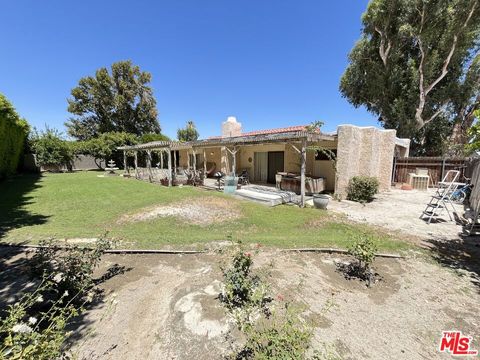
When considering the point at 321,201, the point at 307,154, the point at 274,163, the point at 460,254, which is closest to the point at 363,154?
the point at 307,154

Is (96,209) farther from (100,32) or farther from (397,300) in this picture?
(100,32)

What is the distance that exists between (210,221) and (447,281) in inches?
234

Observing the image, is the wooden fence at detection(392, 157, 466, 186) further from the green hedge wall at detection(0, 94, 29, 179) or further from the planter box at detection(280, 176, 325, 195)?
the green hedge wall at detection(0, 94, 29, 179)

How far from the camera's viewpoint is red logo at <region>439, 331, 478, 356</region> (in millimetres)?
2434

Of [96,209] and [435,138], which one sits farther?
[435,138]

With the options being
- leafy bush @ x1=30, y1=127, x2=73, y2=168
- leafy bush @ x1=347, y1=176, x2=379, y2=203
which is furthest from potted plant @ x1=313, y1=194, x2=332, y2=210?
leafy bush @ x1=30, y1=127, x2=73, y2=168

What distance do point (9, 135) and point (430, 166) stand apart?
29362mm

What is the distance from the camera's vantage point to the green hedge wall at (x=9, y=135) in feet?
40.3

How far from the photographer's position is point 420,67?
17.2 meters

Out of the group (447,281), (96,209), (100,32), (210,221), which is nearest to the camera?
(447,281)

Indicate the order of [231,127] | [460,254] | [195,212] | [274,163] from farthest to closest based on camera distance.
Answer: [231,127] → [274,163] → [195,212] → [460,254]

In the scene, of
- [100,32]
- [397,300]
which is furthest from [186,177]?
[100,32]

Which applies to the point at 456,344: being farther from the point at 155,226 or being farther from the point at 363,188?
the point at 363,188

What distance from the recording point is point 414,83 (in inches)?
702
